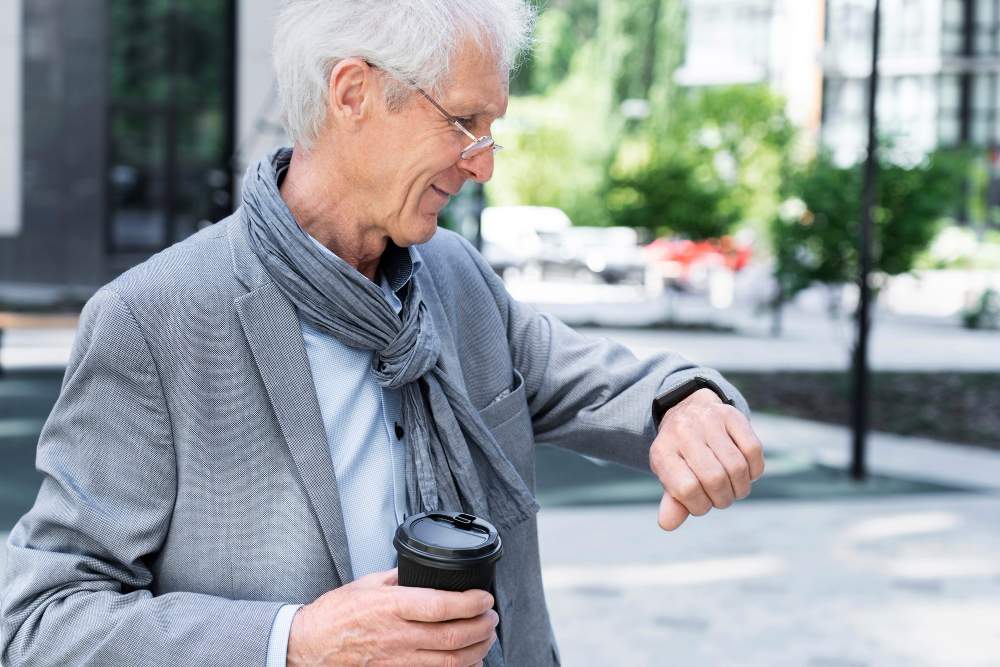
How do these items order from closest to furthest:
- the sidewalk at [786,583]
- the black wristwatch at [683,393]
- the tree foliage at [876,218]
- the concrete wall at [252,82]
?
the black wristwatch at [683,393], the sidewalk at [786,583], the concrete wall at [252,82], the tree foliage at [876,218]

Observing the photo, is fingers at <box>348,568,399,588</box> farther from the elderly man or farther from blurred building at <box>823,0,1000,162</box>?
blurred building at <box>823,0,1000,162</box>

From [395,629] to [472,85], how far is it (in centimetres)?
72

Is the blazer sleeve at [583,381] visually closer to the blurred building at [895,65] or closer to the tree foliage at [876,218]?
the tree foliage at [876,218]

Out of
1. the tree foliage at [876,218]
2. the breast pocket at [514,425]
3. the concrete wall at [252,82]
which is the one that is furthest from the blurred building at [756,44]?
the breast pocket at [514,425]

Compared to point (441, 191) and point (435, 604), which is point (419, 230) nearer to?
point (441, 191)

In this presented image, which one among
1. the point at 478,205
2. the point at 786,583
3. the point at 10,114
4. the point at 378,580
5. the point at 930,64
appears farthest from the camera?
the point at 930,64

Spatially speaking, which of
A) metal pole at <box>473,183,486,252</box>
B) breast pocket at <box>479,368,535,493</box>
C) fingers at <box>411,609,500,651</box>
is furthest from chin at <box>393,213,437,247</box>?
metal pole at <box>473,183,486,252</box>

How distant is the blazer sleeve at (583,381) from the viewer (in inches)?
66.7

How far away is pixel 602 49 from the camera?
38344mm

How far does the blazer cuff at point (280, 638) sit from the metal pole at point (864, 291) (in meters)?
6.03

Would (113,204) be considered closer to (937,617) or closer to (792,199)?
(792,199)

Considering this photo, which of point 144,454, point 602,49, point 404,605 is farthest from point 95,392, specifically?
point 602,49

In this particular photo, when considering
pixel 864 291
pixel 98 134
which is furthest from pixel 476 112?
pixel 98 134

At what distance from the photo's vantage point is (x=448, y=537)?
1.21 metres
